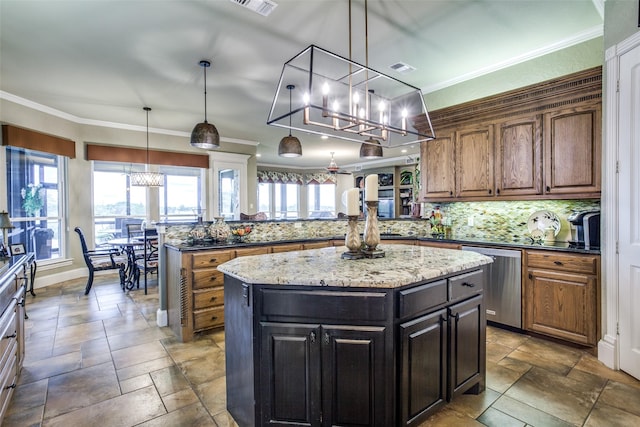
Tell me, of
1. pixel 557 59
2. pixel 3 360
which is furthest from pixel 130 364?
pixel 557 59

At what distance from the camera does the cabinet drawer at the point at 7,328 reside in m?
1.77

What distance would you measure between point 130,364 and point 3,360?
94cm

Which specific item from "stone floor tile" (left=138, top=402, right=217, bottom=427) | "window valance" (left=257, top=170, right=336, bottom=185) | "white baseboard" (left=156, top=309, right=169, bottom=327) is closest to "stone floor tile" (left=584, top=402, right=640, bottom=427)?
"stone floor tile" (left=138, top=402, right=217, bottom=427)

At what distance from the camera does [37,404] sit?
2107 mm

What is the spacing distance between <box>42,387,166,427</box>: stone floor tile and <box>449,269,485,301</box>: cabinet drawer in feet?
6.26

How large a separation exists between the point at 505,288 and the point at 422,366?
201 cm

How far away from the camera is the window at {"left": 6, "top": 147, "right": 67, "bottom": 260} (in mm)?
4859

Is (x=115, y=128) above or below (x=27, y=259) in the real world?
above

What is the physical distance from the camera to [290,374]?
1599 millimetres

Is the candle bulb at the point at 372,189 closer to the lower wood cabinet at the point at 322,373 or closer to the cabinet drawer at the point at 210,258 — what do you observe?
the lower wood cabinet at the point at 322,373

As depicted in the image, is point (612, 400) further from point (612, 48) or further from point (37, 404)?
point (37, 404)

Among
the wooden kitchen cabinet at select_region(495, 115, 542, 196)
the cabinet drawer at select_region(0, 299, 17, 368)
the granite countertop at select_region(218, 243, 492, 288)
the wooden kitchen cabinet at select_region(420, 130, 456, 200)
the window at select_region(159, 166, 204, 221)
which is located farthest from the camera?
the window at select_region(159, 166, 204, 221)

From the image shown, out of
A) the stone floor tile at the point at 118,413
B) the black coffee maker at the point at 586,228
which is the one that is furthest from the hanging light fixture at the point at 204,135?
the black coffee maker at the point at 586,228

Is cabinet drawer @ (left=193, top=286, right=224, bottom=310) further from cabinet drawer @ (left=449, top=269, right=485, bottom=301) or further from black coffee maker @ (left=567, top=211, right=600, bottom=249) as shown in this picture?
black coffee maker @ (left=567, top=211, right=600, bottom=249)
